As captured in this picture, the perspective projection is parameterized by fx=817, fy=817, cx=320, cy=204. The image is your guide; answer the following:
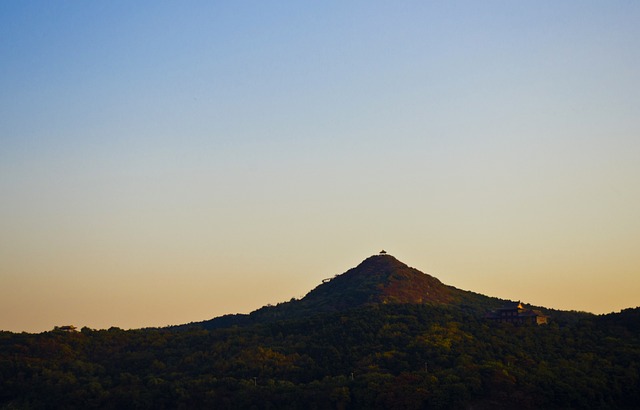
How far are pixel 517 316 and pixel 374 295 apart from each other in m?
30.3

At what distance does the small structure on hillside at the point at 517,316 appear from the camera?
152500 millimetres

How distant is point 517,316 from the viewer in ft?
511

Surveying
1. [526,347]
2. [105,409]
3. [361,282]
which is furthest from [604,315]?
[105,409]

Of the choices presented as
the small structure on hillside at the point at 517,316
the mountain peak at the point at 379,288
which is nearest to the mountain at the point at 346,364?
the small structure on hillside at the point at 517,316

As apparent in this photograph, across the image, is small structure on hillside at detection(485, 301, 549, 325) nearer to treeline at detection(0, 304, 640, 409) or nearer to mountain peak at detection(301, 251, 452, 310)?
treeline at detection(0, 304, 640, 409)

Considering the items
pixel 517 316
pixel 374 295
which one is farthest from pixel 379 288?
pixel 517 316

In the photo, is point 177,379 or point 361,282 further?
point 361,282

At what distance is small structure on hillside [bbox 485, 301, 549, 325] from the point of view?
500 ft

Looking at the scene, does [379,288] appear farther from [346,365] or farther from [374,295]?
[346,365]

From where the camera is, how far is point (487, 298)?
651ft

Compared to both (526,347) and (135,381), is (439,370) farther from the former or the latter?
(135,381)

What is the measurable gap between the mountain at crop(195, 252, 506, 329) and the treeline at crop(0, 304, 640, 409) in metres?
21.3

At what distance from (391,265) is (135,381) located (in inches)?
3369

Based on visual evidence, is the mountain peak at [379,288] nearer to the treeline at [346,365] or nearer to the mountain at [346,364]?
the mountain at [346,364]
